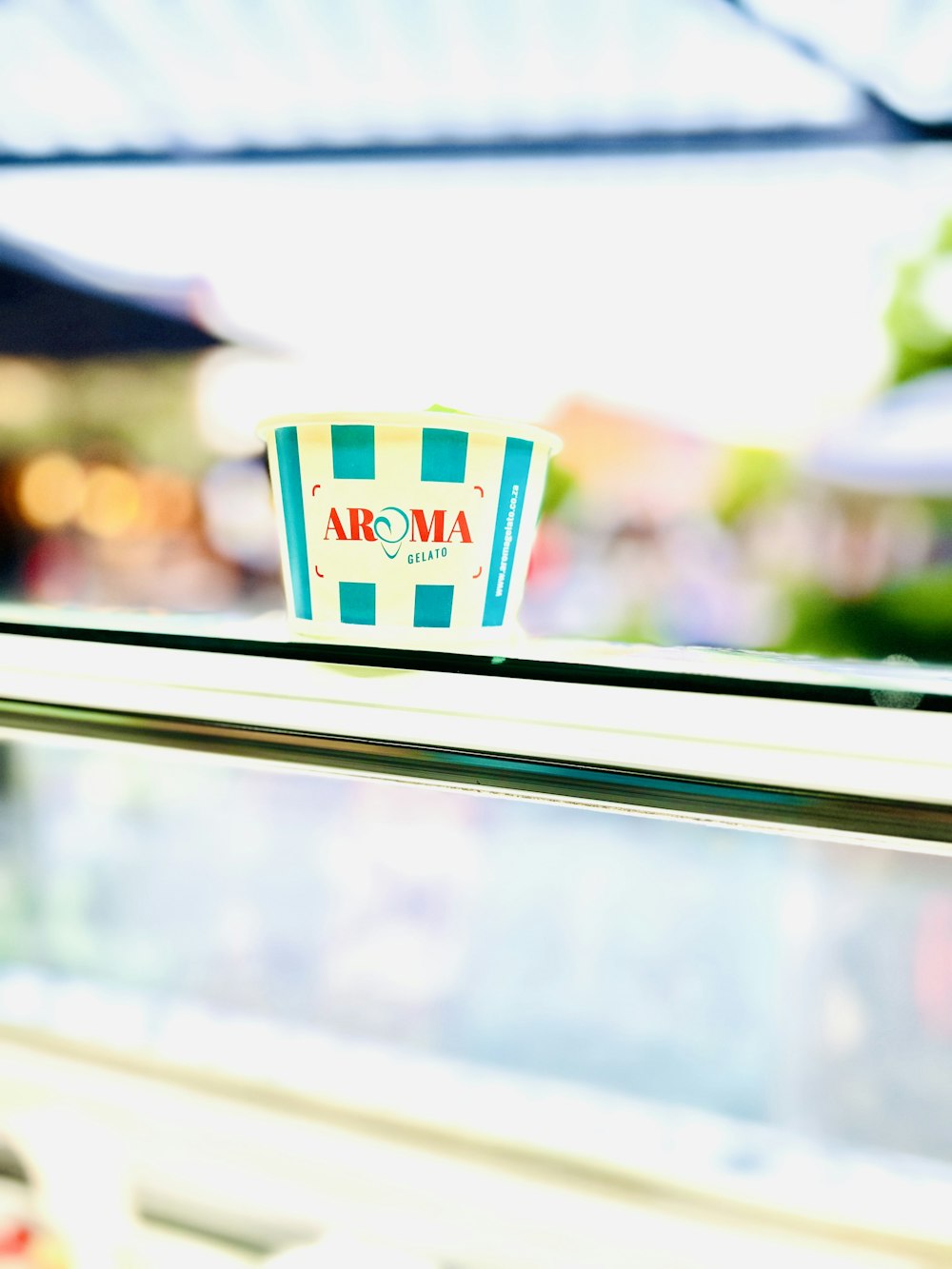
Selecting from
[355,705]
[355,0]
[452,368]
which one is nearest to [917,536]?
[452,368]

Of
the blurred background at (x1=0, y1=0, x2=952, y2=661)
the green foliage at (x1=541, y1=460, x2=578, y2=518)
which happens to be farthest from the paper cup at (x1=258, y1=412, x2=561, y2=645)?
the green foliage at (x1=541, y1=460, x2=578, y2=518)

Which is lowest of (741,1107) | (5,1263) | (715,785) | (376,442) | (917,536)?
(5,1263)

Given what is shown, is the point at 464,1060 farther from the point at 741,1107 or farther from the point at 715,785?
the point at 715,785

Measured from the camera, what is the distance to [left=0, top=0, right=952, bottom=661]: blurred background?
1.21 metres

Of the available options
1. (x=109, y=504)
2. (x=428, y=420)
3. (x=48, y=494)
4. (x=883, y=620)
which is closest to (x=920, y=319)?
(x=883, y=620)

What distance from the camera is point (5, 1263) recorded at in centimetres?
88

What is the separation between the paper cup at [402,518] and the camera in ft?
1.85

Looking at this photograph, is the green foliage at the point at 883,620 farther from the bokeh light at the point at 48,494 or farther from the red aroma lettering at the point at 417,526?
the bokeh light at the point at 48,494

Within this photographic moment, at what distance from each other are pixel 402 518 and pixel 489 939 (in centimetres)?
95

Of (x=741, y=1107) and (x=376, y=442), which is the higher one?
(x=376, y=442)

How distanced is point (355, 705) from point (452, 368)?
129 cm

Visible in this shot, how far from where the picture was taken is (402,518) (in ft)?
1.88

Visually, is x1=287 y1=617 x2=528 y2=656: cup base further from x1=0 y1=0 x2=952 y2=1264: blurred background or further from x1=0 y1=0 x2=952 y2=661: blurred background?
x1=0 y1=0 x2=952 y2=661: blurred background

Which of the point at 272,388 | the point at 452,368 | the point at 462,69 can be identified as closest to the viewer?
the point at 462,69
